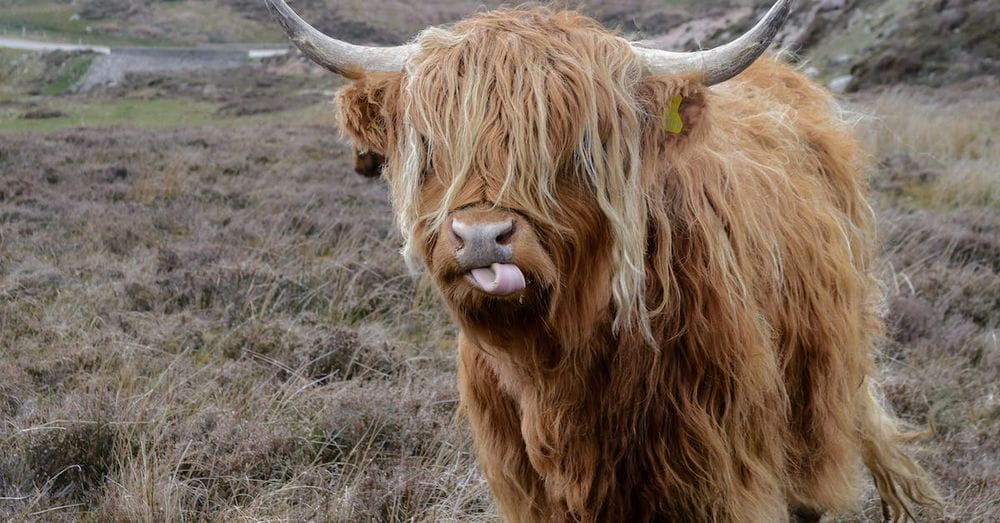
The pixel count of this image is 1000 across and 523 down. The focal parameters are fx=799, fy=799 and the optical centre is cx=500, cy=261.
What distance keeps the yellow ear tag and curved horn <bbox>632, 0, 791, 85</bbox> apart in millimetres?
96

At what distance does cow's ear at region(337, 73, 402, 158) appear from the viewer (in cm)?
201

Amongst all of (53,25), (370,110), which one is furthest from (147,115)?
(53,25)

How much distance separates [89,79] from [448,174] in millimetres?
31134

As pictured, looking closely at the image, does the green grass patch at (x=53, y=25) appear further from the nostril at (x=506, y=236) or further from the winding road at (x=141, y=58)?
the nostril at (x=506, y=236)

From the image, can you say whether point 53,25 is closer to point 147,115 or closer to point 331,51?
point 147,115

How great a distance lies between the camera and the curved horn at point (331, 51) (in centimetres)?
209

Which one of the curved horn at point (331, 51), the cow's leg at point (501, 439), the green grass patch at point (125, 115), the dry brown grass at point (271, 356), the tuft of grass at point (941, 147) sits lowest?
the green grass patch at point (125, 115)

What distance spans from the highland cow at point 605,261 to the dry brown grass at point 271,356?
3.62 ft

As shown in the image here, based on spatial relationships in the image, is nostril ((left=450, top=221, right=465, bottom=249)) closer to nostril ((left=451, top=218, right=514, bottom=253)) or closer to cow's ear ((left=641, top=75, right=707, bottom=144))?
nostril ((left=451, top=218, right=514, bottom=253))

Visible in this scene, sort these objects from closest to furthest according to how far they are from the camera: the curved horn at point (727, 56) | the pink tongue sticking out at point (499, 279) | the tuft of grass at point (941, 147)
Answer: the pink tongue sticking out at point (499, 279)
the curved horn at point (727, 56)
the tuft of grass at point (941, 147)

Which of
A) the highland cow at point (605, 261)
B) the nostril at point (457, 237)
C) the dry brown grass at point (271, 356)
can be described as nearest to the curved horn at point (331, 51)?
the highland cow at point (605, 261)

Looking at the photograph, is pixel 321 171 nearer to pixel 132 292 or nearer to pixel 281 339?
pixel 132 292

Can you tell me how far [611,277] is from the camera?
6.17 ft

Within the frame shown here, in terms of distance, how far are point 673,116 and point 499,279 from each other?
0.65 m
